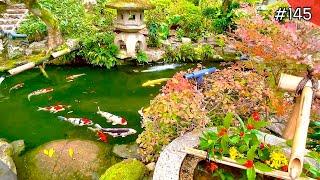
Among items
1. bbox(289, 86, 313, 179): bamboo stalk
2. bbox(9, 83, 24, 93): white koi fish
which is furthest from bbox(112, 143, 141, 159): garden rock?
bbox(9, 83, 24, 93): white koi fish

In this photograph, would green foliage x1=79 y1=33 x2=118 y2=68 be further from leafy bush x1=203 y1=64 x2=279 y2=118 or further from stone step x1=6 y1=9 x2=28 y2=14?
leafy bush x1=203 y1=64 x2=279 y2=118

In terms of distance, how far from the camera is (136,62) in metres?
13.2

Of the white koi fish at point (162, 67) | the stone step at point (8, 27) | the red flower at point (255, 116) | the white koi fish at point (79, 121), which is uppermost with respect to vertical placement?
the red flower at point (255, 116)

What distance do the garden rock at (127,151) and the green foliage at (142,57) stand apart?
6464 millimetres

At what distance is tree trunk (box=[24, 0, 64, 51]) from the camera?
1182 centimetres

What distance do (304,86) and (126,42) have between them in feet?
30.7

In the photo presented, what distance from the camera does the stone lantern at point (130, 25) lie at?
40.8 ft

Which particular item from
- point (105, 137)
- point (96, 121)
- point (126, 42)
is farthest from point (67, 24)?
point (105, 137)

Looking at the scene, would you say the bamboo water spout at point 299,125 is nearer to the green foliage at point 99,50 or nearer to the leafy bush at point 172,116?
the leafy bush at point 172,116

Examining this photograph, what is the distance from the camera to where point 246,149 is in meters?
4.64

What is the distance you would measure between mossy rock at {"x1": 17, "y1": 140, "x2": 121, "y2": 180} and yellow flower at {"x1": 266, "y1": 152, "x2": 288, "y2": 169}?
2833 mm

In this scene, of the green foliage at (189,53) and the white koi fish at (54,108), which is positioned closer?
the white koi fish at (54,108)

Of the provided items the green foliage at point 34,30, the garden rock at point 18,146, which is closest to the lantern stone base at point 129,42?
the green foliage at point 34,30

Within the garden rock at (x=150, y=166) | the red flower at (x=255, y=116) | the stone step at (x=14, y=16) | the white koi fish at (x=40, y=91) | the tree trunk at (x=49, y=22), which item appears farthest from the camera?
the stone step at (x=14, y=16)
